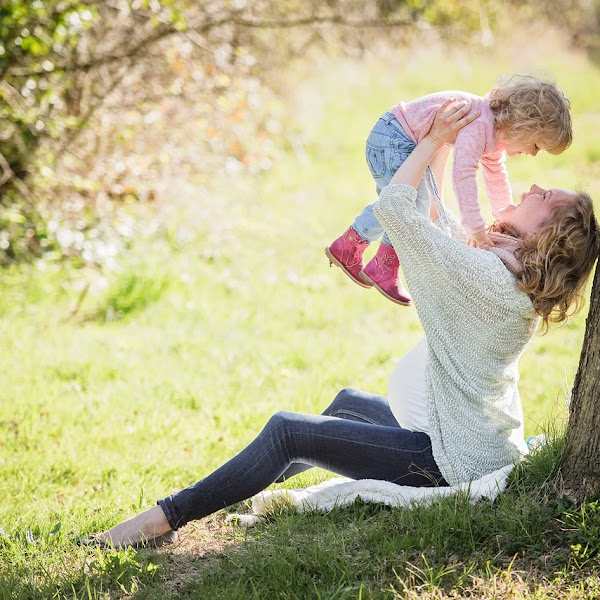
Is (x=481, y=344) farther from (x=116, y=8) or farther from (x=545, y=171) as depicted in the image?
(x=545, y=171)

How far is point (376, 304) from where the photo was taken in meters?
6.38

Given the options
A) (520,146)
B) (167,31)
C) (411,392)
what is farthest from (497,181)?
(167,31)

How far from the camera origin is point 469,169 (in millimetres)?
2768

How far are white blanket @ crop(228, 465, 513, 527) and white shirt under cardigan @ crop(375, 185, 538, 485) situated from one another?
59 mm

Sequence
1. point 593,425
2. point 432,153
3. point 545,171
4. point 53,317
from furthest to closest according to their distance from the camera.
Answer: point 545,171 → point 53,317 → point 432,153 → point 593,425

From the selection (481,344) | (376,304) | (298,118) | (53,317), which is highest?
(298,118)

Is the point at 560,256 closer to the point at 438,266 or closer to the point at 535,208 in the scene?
the point at 535,208

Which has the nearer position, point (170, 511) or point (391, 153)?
point (170, 511)

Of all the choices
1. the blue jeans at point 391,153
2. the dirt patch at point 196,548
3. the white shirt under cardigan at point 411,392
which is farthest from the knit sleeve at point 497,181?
the dirt patch at point 196,548

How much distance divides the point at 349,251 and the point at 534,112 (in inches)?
35.3

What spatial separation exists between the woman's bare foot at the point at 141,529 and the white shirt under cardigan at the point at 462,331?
1044 mm

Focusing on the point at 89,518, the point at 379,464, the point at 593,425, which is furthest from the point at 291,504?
the point at 593,425

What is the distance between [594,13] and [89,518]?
20.8 meters

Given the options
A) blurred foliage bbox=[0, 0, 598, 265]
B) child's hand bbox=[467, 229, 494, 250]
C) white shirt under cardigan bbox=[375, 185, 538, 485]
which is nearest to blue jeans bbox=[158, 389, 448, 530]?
white shirt under cardigan bbox=[375, 185, 538, 485]
